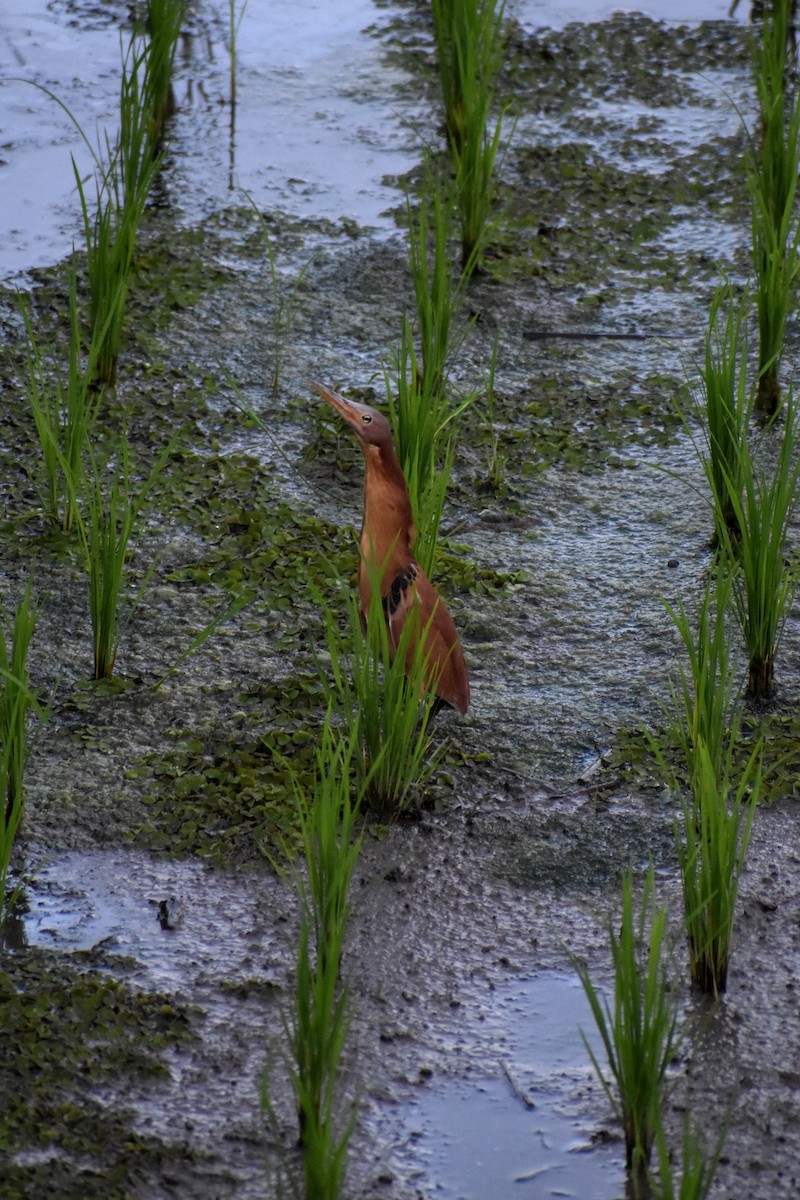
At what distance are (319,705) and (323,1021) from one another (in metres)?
1.16

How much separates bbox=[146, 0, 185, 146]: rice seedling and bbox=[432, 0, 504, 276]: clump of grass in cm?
89

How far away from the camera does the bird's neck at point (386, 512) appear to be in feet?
9.18

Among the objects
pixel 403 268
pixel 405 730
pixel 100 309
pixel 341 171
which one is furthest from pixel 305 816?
pixel 341 171

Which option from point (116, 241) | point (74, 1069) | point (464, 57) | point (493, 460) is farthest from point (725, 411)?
point (464, 57)

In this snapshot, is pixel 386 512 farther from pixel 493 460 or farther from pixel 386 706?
pixel 493 460

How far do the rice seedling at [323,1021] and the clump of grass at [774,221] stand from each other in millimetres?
1732

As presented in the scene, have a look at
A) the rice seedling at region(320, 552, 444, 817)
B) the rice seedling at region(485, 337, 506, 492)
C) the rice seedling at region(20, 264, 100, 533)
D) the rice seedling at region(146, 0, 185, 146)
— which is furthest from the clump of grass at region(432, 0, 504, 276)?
the rice seedling at region(320, 552, 444, 817)

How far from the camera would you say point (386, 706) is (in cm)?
257

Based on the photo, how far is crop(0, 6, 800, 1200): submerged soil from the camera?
2178mm

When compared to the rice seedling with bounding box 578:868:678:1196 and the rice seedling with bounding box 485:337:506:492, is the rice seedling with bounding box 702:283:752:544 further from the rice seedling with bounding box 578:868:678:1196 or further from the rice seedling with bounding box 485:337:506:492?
the rice seedling with bounding box 578:868:678:1196

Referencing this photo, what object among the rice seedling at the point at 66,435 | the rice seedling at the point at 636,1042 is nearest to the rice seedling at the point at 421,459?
the rice seedling at the point at 66,435

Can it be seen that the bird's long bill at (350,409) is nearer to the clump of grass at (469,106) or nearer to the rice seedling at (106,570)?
the rice seedling at (106,570)

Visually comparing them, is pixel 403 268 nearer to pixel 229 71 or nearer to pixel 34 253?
pixel 34 253

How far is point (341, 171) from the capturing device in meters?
5.39
